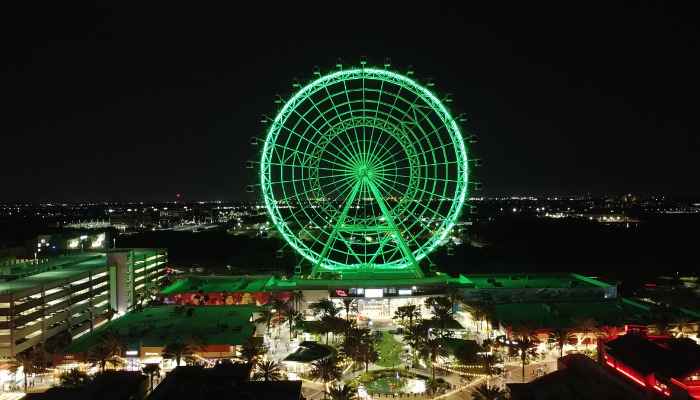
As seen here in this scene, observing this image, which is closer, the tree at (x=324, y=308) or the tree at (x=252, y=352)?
the tree at (x=252, y=352)

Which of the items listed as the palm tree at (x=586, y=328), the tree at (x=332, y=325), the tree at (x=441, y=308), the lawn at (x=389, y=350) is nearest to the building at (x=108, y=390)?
the tree at (x=332, y=325)

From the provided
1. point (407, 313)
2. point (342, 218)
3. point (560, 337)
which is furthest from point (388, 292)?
point (560, 337)

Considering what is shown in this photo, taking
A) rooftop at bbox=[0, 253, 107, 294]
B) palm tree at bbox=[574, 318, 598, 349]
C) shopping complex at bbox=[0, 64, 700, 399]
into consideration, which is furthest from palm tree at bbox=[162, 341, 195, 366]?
palm tree at bbox=[574, 318, 598, 349]

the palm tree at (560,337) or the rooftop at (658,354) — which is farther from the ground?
the rooftop at (658,354)

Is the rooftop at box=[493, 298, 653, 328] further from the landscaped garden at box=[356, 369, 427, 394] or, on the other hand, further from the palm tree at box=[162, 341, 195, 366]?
the palm tree at box=[162, 341, 195, 366]

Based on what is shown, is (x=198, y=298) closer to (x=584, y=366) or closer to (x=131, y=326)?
(x=131, y=326)

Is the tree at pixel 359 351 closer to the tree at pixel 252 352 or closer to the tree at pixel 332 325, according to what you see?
the tree at pixel 332 325

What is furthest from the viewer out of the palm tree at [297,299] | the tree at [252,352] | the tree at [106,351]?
the palm tree at [297,299]

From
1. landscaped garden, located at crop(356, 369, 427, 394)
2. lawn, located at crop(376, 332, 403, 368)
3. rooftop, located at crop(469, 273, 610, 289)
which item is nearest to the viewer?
landscaped garden, located at crop(356, 369, 427, 394)

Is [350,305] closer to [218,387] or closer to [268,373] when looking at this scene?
[268,373]
